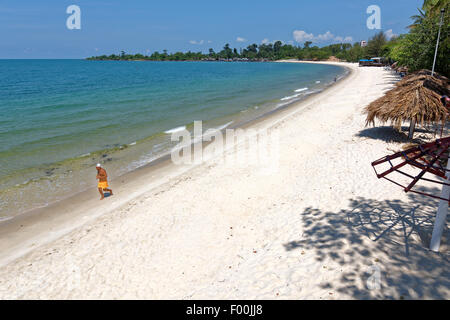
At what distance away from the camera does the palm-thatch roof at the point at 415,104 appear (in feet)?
32.3

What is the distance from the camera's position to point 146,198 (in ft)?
29.4

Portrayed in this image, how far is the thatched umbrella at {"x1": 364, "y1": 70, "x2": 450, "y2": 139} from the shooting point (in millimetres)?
9859

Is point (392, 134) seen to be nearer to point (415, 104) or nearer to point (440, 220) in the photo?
point (415, 104)

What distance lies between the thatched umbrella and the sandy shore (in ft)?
5.83

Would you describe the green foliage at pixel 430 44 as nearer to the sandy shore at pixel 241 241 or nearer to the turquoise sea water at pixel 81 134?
the turquoise sea water at pixel 81 134

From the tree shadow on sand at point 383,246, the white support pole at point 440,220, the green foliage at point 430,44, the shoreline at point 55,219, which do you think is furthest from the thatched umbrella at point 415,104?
the shoreline at point 55,219

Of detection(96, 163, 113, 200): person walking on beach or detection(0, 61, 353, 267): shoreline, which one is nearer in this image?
detection(0, 61, 353, 267): shoreline

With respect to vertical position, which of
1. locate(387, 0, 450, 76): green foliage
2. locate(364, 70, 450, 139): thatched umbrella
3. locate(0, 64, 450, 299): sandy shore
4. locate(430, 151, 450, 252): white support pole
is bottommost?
locate(0, 64, 450, 299): sandy shore

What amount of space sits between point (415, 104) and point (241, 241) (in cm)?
870

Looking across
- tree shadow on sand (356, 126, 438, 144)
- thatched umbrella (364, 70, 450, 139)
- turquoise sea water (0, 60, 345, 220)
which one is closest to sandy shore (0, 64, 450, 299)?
thatched umbrella (364, 70, 450, 139)

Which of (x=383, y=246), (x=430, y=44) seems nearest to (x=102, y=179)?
Answer: (x=383, y=246)

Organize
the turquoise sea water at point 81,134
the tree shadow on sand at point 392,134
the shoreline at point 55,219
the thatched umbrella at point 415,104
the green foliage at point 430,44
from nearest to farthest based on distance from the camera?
the shoreline at point 55,219 < the thatched umbrella at point 415,104 < the turquoise sea water at point 81,134 < the tree shadow on sand at point 392,134 < the green foliage at point 430,44

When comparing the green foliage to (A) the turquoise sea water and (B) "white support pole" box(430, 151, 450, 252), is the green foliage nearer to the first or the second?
(A) the turquoise sea water

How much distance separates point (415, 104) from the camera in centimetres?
996
